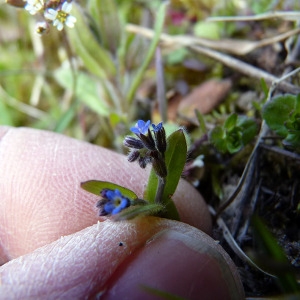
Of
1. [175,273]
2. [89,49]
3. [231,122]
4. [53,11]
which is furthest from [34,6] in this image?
[175,273]

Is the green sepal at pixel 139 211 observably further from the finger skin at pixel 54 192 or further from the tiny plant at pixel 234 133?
the tiny plant at pixel 234 133

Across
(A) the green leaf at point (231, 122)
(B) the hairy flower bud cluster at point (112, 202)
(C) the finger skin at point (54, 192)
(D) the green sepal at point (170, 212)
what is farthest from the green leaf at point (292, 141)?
(B) the hairy flower bud cluster at point (112, 202)

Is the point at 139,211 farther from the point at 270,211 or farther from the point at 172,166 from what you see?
the point at 270,211

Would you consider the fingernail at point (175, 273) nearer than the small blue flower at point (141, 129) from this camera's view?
Yes

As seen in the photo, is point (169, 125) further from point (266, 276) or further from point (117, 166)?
point (266, 276)

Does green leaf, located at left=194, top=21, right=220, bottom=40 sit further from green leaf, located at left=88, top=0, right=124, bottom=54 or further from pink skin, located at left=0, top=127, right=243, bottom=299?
pink skin, located at left=0, top=127, right=243, bottom=299

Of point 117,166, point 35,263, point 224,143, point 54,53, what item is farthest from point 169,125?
point 54,53

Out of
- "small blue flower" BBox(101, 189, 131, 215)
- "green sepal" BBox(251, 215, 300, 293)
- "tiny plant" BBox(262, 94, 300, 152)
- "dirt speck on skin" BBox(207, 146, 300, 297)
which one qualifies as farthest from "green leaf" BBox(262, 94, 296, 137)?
"small blue flower" BBox(101, 189, 131, 215)
